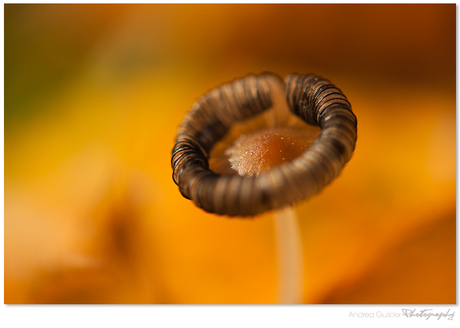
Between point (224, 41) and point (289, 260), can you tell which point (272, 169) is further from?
point (224, 41)

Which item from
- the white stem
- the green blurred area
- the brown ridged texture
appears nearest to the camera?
the brown ridged texture

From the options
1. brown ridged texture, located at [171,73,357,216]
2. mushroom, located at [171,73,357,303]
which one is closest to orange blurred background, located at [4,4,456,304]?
mushroom, located at [171,73,357,303]

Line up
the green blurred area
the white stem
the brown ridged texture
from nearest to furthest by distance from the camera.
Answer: the brown ridged texture, the white stem, the green blurred area

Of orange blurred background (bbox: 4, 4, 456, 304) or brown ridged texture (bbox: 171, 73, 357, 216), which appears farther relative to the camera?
orange blurred background (bbox: 4, 4, 456, 304)

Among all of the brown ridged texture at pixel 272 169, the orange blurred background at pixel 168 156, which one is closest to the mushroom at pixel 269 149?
the brown ridged texture at pixel 272 169

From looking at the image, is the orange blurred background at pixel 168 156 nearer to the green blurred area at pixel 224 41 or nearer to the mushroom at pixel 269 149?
the green blurred area at pixel 224 41

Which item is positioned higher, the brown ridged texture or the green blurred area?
the green blurred area

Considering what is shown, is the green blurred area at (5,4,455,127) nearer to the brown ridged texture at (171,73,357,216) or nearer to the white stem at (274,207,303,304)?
the brown ridged texture at (171,73,357,216)
